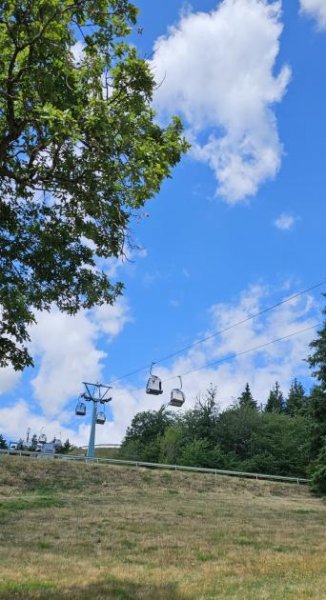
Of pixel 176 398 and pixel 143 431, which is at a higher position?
pixel 143 431

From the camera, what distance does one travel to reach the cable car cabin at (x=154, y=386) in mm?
31391

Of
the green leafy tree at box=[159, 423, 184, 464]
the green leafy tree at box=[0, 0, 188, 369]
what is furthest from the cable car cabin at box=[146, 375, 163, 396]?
the green leafy tree at box=[159, 423, 184, 464]

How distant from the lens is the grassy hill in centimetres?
958

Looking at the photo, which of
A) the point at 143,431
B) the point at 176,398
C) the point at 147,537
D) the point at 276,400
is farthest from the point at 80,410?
the point at 276,400

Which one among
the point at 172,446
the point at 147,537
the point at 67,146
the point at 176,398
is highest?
the point at 172,446

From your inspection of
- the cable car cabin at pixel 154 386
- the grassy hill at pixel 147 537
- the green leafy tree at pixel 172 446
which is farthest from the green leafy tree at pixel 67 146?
the green leafy tree at pixel 172 446

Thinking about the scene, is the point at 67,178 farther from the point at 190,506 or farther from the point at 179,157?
the point at 190,506

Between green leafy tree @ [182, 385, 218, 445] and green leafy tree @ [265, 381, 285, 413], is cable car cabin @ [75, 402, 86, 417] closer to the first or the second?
green leafy tree @ [182, 385, 218, 445]

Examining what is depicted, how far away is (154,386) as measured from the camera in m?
31.6

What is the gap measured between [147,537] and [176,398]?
53.8ft

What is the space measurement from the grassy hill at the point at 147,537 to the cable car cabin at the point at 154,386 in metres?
4.86

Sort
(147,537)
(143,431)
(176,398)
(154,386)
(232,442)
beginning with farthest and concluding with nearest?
1. (143,431)
2. (232,442)
3. (176,398)
4. (154,386)
5. (147,537)

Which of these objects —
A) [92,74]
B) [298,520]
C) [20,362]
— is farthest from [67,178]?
[298,520]

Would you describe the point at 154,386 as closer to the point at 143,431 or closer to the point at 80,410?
the point at 80,410
